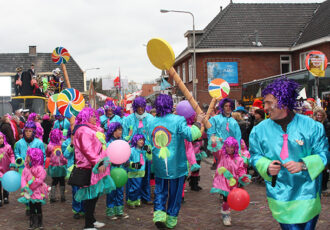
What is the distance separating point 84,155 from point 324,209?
4.05 m

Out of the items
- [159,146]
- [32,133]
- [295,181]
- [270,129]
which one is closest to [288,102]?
[270,129]

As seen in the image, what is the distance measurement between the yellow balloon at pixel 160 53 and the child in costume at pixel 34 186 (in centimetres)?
228

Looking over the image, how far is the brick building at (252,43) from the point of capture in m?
26.5

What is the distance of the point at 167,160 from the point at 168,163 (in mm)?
43

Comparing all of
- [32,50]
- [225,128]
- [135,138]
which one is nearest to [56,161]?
[135,138]

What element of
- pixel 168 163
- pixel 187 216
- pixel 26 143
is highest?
pixel 26 143

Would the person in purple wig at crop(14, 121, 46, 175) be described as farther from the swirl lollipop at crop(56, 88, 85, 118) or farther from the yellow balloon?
the yellow balloon

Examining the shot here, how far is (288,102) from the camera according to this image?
320 cm

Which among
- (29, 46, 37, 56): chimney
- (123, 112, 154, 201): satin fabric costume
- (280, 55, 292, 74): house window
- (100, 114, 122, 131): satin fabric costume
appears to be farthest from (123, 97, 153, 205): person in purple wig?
(29, 46, 37, 56): chimney

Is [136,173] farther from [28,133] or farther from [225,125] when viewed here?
→ [28,133]

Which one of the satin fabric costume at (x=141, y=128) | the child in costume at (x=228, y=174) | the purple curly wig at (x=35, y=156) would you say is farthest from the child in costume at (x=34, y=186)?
the child in costume at (x=228, y=174)

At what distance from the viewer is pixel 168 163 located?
5188 mm

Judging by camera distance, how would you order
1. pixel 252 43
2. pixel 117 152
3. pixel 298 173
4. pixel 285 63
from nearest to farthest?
1. pixel 298 173
2. pixel 117 152
3. pixel 252 43
4. pixel 285 63

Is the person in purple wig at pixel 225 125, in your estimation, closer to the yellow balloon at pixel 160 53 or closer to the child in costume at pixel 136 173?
the child in costume at pixel 136 173
